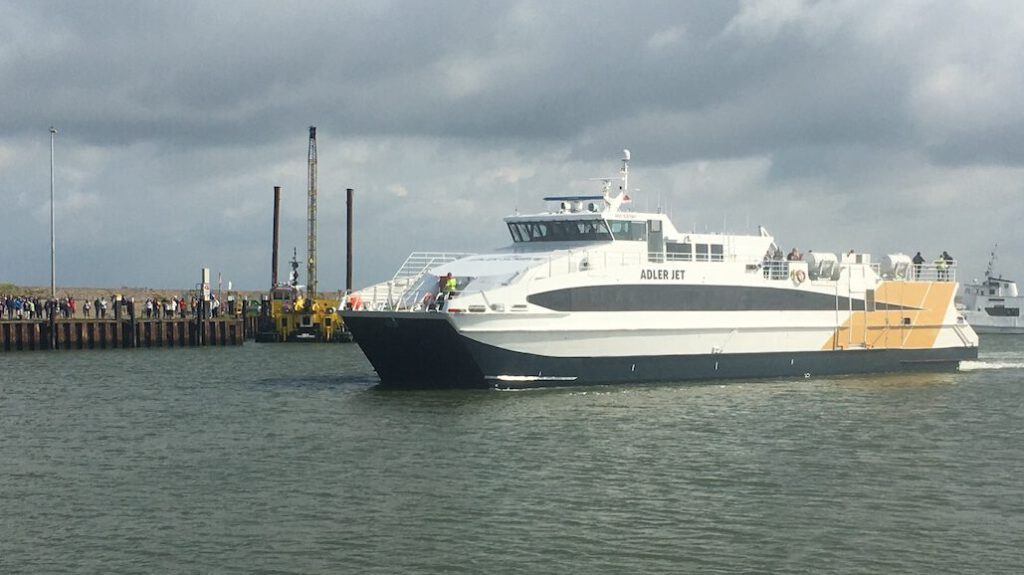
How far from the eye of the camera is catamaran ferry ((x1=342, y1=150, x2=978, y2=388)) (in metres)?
28.1

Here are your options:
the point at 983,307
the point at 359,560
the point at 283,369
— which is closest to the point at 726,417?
the point at 359,560

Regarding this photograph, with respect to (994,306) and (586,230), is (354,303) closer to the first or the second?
(586,230)

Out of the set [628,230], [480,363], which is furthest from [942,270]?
[480,363]

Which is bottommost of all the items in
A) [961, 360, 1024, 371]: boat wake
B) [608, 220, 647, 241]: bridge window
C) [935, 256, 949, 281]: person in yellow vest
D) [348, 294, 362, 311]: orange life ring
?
[961, 360, 1024, 371]: boat wake

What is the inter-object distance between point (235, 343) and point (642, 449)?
34583 mm

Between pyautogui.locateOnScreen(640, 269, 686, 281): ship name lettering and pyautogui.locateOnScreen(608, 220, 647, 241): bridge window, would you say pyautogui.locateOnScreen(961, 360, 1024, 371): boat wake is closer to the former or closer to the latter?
pyautogui.locateOnScreen(640, 269, 686, 281): ship name lettering

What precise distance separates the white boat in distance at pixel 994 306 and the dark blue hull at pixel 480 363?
50175 millimetres

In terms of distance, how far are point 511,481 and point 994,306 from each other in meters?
66.7

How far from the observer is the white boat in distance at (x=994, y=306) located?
7762 centimetres

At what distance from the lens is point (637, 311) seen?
29906 millimetres

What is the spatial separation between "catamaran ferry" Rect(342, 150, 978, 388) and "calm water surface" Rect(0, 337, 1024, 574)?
0.89 metres

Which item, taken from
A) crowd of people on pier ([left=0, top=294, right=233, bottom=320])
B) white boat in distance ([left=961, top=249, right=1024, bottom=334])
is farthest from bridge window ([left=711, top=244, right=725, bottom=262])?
white boat in distance ([left=961, top=249, right=1024, bottom=334])

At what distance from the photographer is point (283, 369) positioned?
39125 millimetres

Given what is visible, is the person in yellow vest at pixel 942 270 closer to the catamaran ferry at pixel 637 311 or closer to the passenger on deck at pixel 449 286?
the catamaran ferry at pixel 637 311
